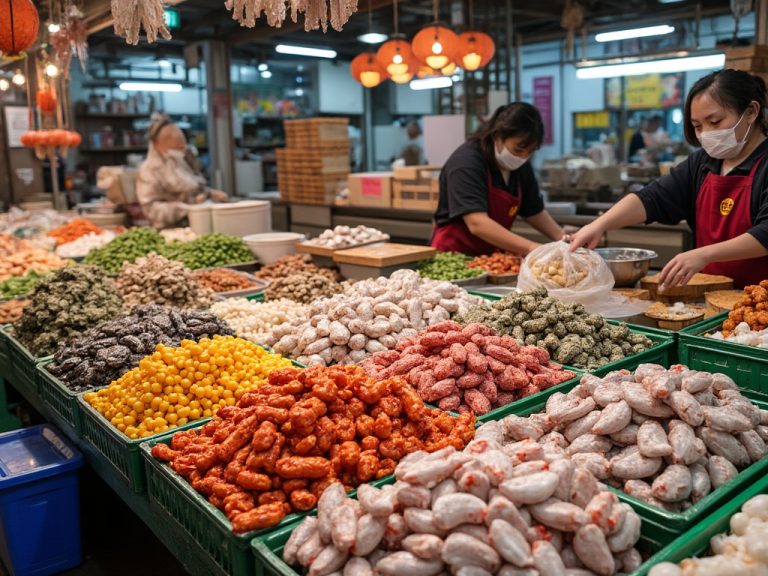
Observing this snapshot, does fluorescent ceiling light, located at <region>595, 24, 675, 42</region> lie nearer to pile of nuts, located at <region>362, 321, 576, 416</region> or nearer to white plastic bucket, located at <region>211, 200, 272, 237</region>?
white plastic bucket, located at <region>211, 200, 272, 237</region>

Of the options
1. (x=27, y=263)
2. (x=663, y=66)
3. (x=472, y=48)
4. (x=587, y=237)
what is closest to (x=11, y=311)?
(x=27, y=263)

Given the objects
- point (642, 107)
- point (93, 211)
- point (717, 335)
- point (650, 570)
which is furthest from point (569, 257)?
point (642, 107)

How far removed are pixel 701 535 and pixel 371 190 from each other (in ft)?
24.3

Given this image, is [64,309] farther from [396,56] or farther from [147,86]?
[147,86]

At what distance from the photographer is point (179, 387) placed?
7.87 ft

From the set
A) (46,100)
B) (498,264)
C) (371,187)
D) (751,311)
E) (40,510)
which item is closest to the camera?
(751,311)

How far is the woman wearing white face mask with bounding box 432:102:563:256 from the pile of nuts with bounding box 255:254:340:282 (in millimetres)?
877

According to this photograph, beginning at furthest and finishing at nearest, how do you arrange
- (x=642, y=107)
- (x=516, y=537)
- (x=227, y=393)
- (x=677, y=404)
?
(x=642, y=107)
(x=227, y=393)
(x=677, y=404)
(x=516, y=537)

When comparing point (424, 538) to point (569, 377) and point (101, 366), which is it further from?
point (101, 366)

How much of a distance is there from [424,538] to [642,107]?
51.4ft

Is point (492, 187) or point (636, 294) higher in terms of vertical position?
point (492, 187)

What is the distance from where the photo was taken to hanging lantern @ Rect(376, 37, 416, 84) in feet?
23.4

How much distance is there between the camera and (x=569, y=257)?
11.0 feet

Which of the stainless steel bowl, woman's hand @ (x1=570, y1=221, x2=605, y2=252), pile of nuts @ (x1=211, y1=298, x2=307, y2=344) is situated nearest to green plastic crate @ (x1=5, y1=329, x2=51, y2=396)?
pile of nuts @ (x1=211, y1=298, x2=307, y2=344)
